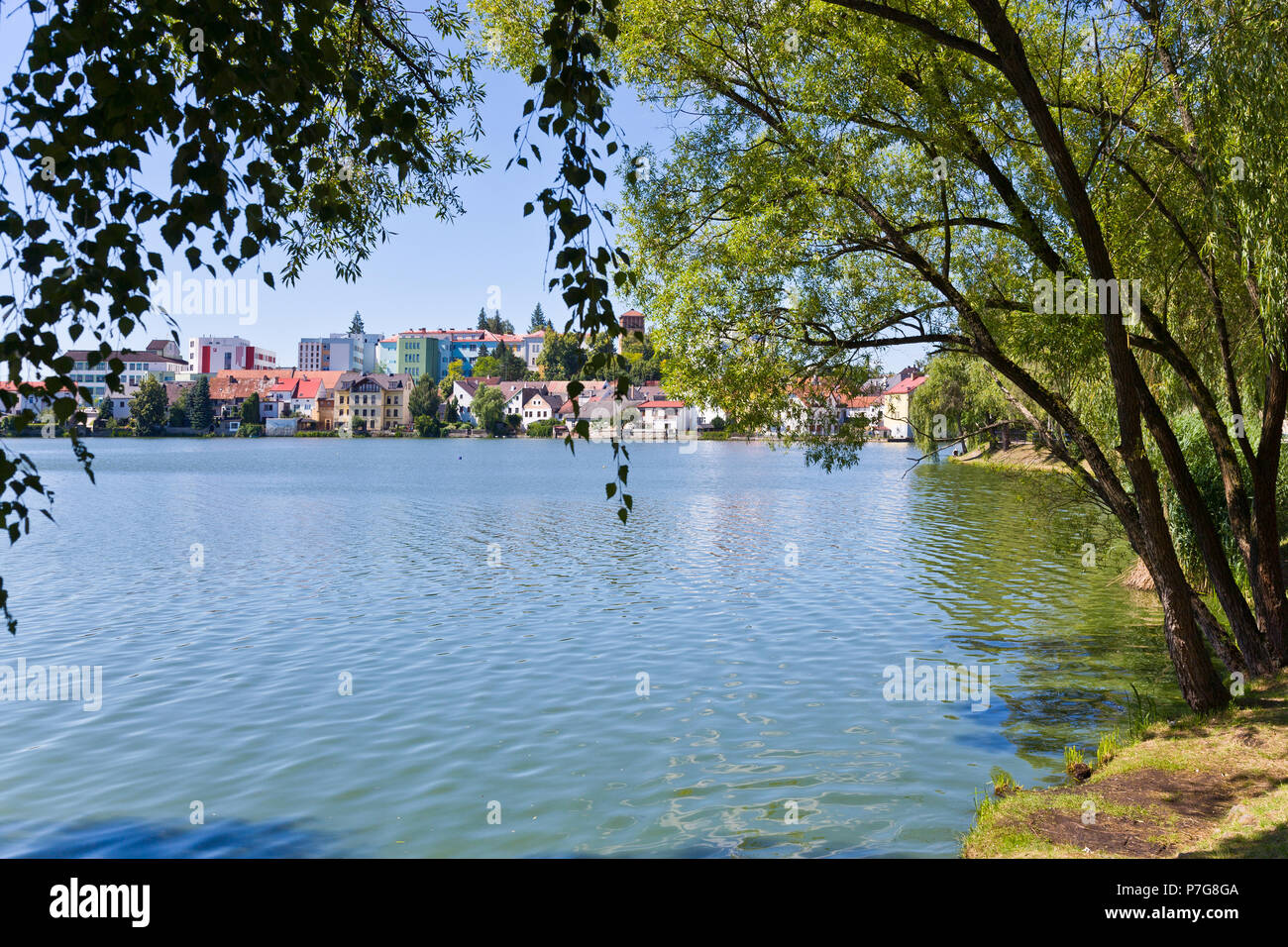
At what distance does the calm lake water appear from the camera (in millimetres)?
10438

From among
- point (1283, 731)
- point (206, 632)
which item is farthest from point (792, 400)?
point (206, 632)

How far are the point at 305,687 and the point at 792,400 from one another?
892 cm

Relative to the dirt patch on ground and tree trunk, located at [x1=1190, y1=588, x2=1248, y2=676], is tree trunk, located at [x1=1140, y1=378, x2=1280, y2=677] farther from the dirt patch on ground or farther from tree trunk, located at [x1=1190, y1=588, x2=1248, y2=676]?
the dirt patch on ground

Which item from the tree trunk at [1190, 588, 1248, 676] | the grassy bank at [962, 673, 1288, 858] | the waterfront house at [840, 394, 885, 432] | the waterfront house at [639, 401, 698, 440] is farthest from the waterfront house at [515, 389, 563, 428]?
the grassy bank at [962, 673, 1288, 858]

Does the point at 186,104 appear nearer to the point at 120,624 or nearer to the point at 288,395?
the point at 120,624

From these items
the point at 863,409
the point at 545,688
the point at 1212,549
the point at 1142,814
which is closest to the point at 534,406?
the point at 545,688

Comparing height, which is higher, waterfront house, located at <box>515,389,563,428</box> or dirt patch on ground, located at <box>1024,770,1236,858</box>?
waterfront house, located at <box>515,389,563,428</box>

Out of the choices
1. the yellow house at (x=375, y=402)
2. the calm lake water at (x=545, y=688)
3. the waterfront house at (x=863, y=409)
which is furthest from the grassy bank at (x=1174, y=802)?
the yellow house at (x=375, y=402)

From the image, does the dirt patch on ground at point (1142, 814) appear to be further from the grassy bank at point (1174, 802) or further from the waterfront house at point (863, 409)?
the waterfront house at point (863, 409)

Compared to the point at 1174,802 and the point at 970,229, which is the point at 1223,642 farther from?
the point at 970,229

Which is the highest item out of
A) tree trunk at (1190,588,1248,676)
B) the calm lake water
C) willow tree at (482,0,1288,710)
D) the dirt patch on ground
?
willow tree at (482,0,1288,710)

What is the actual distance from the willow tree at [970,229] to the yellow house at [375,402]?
179 meters

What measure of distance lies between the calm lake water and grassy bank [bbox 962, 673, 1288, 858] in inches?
30.4
